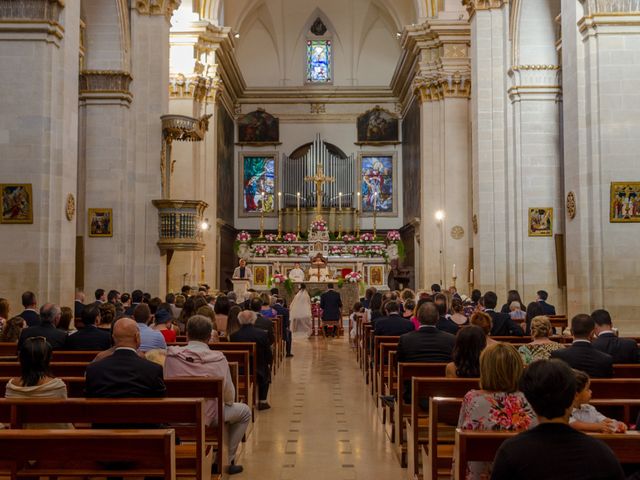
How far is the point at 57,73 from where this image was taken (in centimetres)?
1208

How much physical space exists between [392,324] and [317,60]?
96.9 feet

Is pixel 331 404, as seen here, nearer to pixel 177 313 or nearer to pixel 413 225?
pixel 177 313

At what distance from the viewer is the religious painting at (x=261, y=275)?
28922 mm

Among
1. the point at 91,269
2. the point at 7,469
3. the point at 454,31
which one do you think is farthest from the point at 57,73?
the point at 454,31

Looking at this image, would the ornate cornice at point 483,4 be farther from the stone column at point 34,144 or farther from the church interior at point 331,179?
the stone column at point 34,144

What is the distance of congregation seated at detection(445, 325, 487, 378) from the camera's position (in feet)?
18.1

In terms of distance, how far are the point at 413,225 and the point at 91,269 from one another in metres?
16.0

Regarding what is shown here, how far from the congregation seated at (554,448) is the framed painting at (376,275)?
25602 millimetres

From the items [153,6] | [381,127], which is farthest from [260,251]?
[153,6]

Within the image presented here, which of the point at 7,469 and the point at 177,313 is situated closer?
the point at 7,469

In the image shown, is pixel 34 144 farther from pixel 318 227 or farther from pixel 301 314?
pixel 318 227

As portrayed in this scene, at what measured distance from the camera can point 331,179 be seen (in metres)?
33.8

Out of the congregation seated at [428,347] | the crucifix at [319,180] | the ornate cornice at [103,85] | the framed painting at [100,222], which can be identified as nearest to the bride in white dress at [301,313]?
the framed painting at [100,222]

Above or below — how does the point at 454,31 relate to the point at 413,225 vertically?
above
